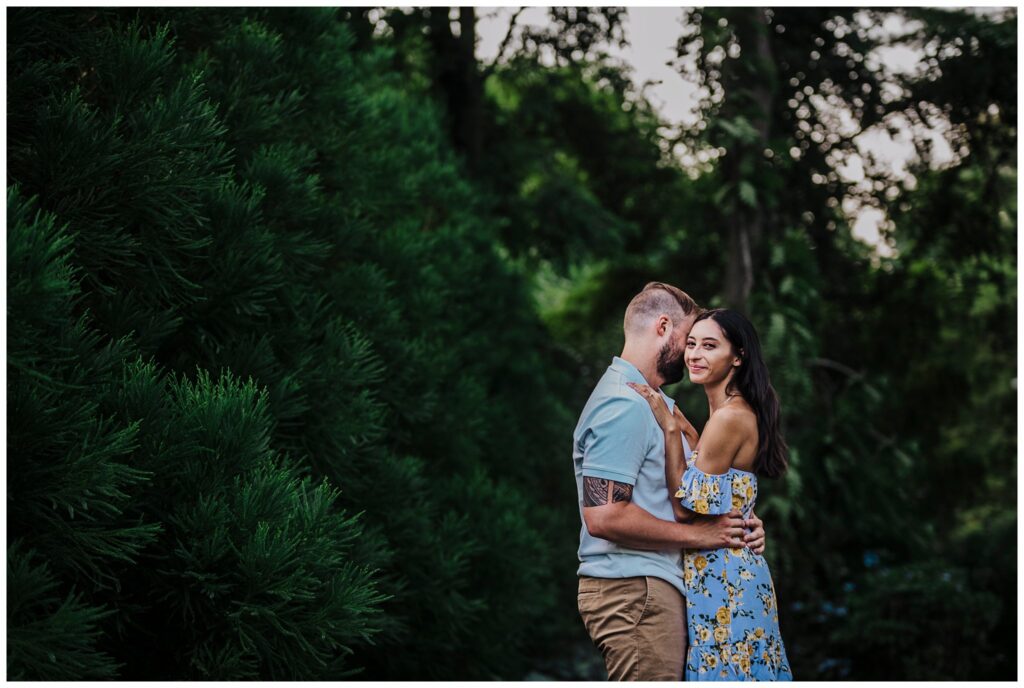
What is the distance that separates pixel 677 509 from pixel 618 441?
13.4 inches

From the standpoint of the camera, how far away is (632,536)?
297 centimetres

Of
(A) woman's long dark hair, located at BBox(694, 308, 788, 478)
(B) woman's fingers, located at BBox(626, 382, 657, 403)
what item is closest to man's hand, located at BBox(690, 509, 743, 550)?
(A) woman's long dark hair, located at BBox(694, 308, 788, 478)

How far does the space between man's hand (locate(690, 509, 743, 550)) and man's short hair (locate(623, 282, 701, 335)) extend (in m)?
0.65

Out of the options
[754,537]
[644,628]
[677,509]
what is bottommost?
[644,628]

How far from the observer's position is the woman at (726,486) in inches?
119

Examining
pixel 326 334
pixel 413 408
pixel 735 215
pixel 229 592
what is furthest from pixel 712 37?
pixel 229 592

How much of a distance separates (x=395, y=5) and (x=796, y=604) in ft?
23.5

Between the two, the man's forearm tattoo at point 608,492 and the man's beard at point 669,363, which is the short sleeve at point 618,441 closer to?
the man's forearm tattoo at point 608,492

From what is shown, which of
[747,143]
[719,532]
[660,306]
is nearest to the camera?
[719,532]

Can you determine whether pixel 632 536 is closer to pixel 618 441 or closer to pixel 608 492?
pixel 608 492

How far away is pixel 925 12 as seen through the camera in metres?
9.59

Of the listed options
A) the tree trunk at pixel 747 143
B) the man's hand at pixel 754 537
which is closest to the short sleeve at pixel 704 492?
the man's hand at pixel 754 537

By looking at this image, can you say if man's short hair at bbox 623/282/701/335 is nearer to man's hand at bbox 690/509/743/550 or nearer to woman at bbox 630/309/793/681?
woman at bbox 630/309/793/681

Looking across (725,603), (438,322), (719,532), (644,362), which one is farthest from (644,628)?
(438,322)
